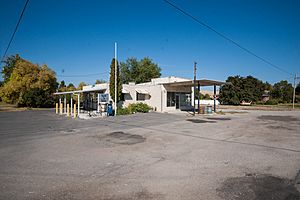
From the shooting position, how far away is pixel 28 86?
116ft

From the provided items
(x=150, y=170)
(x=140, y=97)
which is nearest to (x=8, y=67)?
(x=140, y=97)

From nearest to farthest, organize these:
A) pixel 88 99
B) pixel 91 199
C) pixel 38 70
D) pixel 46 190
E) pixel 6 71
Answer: pixel 91 199 → pixel 46 190 → pixel 88 99 → pixel 38 70 → pixel 6 71

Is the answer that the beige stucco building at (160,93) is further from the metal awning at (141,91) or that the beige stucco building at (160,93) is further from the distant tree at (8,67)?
the distant tree at (8,67)

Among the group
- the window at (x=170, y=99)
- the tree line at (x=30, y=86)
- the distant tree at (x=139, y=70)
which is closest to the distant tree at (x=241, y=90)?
the distant tree at (x=139, y=70)

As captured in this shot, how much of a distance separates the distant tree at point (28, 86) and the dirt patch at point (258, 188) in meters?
39.0

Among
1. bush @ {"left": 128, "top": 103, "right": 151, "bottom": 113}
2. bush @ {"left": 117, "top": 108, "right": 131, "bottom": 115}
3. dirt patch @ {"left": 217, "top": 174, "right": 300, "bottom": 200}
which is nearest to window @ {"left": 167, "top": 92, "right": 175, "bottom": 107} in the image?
bush @ {"left": 128, "top": 103, "right": 151, "bottom": 113}

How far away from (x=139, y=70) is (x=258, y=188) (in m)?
52.1

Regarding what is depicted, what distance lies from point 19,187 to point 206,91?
7943 centimetres

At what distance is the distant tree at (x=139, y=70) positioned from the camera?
54.4m

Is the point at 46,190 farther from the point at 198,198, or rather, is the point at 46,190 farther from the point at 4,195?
the point at 198,198

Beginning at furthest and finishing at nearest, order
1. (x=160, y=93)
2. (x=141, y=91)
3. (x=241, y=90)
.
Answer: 1. (x=241, y=90)
2. (x=141, y=91)
3. (x=160, y=93)

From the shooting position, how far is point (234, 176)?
4512 mm

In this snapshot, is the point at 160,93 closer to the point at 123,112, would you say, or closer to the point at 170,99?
the point at 170,99

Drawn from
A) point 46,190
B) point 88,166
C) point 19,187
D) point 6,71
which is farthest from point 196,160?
point 6,71
